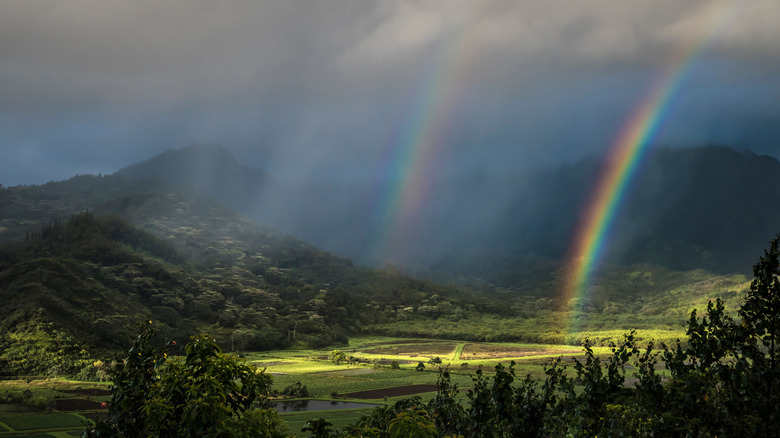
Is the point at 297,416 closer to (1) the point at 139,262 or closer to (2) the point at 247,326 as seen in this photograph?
(2) the point at 247,326

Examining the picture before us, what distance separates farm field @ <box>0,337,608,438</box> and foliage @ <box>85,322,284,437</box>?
0.71 meters

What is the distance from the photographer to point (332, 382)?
210 feet

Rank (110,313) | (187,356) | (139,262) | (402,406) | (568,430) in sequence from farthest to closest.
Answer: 1. (139,262)
2. (110,313)
3. (402,406)
4. (568,430)
5. (187,356)

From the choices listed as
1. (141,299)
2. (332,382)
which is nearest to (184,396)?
(332,382)

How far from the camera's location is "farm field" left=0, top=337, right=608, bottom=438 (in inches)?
1555

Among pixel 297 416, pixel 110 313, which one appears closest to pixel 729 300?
pixel 297 416

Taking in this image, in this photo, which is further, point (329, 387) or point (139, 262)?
point (139, 262)

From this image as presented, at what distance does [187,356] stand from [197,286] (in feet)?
440

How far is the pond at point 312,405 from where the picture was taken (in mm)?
48125

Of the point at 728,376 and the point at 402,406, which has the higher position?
the point at 728,376

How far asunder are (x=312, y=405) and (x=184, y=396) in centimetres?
4604

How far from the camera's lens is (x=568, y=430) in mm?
13086

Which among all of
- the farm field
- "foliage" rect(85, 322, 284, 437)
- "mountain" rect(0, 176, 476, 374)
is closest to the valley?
"foliage" rect(85, 322, 284, 437)

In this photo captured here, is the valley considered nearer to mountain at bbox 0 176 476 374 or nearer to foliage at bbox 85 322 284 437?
foliage at bbox 85 322 284 437
